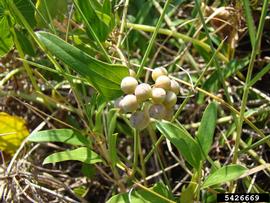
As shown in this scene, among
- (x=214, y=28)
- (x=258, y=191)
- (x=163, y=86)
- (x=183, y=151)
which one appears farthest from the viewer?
(x=214, y=28)

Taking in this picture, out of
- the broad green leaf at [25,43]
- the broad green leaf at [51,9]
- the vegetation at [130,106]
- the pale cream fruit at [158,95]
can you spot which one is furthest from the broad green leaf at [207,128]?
the broad green leaf at [25,43]

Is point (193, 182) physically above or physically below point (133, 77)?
below

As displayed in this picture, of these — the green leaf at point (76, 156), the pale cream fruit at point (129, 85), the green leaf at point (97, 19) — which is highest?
the green leaf at point (97, 19)

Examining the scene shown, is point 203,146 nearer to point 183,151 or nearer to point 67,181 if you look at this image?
point 183,151

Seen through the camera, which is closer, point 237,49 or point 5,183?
point 5,183

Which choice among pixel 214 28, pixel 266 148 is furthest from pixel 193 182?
pixel 214 28

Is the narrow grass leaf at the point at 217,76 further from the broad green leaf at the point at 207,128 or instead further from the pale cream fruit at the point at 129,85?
the pale cream fruit at the point at 129,85

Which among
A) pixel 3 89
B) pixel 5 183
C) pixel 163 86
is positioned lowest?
pixel 5 183

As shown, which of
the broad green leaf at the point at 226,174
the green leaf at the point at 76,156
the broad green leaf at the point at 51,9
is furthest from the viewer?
the broad green leaf at the point at 51,9

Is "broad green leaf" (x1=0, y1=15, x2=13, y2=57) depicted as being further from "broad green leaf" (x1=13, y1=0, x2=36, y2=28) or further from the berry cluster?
the berry cluster
